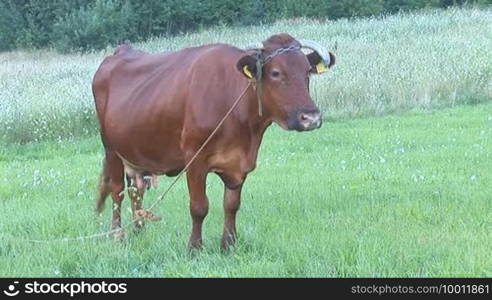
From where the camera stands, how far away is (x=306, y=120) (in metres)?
5.47

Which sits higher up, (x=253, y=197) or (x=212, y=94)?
(x=212, y=94)

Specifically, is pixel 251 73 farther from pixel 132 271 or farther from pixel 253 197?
pixel 253 197

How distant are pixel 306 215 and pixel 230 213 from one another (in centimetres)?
111

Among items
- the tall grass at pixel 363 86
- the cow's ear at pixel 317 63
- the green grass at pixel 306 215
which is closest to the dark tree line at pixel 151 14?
the tall grass at pixel 363 86

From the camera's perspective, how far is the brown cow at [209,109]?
18.7 ft

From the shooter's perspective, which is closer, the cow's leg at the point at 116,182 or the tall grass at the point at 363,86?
the cow's leg at the point at 116,182

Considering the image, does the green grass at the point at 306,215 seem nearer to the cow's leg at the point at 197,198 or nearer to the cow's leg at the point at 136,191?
the cow's leg at the point at 197,198

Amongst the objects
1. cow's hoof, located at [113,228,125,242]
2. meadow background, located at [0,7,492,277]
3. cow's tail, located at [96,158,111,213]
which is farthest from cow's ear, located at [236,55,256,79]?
cow's tail, located at [96,158,111,213]

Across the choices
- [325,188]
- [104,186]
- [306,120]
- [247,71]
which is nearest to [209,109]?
[247,71]

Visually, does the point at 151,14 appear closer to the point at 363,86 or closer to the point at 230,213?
the point at 363,86

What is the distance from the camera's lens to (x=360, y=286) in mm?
5215

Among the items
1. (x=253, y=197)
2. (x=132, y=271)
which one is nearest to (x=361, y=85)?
Result: (x=253, y=197)

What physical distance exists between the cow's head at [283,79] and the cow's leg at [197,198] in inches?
29.5

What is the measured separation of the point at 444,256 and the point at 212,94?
7.15 feet
